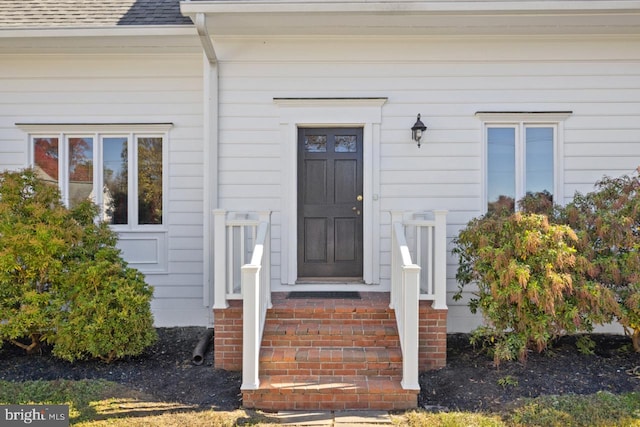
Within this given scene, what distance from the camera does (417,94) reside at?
4.98 meters

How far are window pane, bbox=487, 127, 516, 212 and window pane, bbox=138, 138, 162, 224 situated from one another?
416 centimetres

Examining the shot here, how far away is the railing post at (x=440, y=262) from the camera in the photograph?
3965 millimetres

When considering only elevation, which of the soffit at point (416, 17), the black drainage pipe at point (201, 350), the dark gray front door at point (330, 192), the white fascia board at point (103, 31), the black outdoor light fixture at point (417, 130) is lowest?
the black drainage pipe at point (201, 350)

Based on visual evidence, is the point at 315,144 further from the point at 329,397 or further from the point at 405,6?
the point at 329,397

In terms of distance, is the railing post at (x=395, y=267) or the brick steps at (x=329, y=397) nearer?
the brick steps at (x=329, y=397)

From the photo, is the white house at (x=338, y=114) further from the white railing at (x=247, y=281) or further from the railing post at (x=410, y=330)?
the railing post at (x=410, y=330)

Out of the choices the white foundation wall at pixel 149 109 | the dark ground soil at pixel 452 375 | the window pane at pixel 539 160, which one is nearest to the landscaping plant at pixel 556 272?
the dark ground soil at pixel 452 375

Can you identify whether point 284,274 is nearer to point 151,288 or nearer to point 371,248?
point 371,248

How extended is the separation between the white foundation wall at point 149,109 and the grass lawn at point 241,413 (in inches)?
70.6

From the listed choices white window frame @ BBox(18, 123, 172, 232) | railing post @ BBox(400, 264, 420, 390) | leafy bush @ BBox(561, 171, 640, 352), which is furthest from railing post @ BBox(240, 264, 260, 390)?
leafy bush @ BBox(561, 171, 640, 352)

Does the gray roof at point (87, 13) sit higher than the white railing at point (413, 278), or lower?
higher

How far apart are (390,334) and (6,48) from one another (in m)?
5.63

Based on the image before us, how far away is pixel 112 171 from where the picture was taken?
5273 mm

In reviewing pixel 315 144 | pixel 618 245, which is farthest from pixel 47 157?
pixel 618 245
